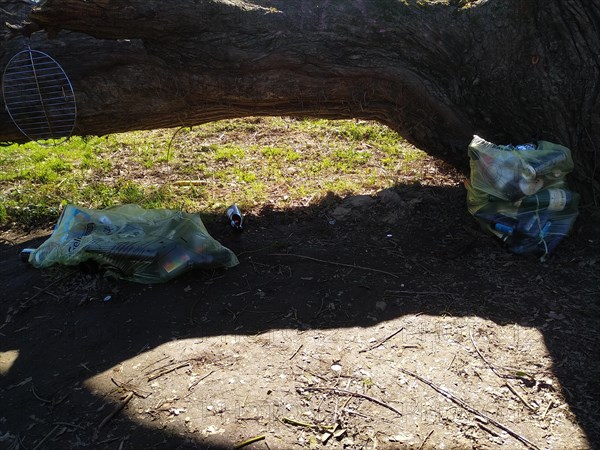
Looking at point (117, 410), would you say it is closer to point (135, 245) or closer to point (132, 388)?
point (132, 388)

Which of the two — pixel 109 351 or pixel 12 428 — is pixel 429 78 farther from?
pixel 12 428

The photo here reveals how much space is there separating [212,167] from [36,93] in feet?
6.30

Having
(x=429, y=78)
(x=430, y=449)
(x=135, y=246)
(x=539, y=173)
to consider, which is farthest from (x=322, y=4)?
(x=430, y=449)

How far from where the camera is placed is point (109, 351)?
3.07 metres

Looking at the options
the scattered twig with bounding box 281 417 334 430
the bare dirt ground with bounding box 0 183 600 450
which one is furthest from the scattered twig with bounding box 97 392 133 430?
the scattered twig with bounding box 281 417 334 430

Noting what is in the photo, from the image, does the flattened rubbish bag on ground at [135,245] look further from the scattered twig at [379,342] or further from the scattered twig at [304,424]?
the scattered twig at [304,424]

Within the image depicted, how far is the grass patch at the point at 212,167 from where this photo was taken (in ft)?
16.4

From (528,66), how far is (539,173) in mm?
1015

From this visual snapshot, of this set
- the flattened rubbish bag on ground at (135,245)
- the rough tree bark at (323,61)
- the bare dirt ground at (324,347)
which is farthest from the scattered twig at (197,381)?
the rough tree bark at (323,61)

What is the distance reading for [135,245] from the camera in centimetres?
369

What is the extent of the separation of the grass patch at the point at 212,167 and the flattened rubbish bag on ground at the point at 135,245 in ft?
2.93

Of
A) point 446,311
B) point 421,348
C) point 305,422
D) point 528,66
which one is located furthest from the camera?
point 528,66

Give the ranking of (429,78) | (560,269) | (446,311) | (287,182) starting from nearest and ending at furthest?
1. (446,311)
2. (560,269)
3. (429,78)
4. (287,182)

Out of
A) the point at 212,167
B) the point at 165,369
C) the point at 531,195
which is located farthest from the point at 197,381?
the point at 212,167
